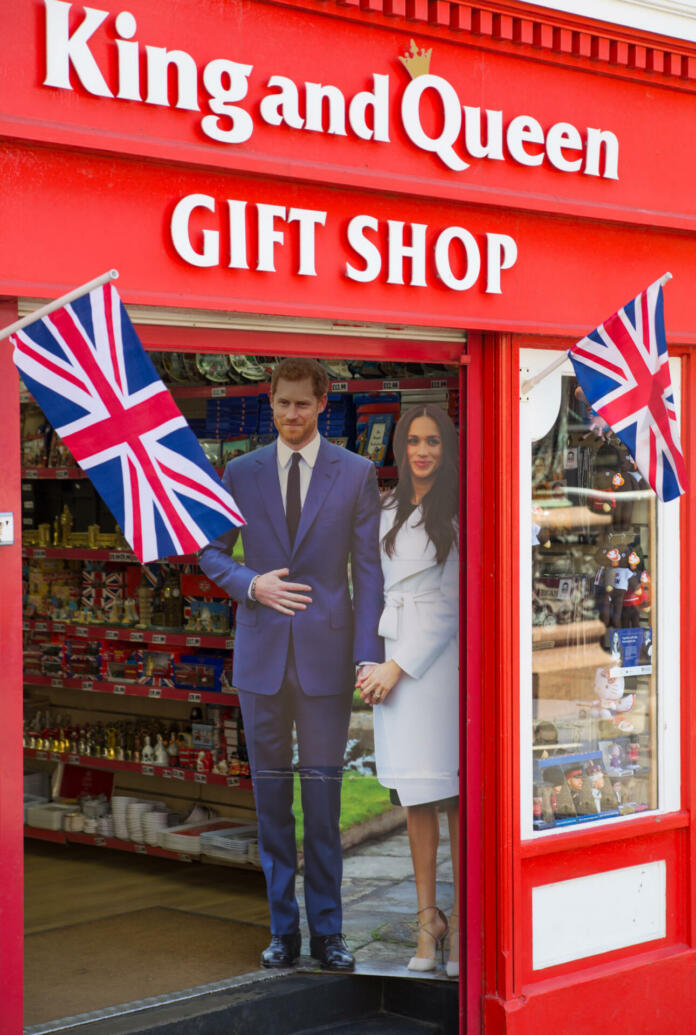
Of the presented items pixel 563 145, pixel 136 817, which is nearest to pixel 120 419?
pixel 563 145

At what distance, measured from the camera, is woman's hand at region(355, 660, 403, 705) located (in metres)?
5.82

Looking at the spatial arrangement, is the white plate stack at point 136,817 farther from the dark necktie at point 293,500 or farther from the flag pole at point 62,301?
the flag pole at point 62,301

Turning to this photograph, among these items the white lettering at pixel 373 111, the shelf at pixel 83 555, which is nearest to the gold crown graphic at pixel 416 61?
the white lettering at pixel 373 111

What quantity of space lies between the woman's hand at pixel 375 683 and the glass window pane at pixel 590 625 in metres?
0.67

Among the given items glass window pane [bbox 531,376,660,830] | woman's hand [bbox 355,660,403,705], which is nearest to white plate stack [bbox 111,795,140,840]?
woman's hand [bbox 355,660,403,705]

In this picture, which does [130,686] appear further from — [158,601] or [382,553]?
[382,553]

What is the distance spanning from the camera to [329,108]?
515 cm

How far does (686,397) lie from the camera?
6.47m

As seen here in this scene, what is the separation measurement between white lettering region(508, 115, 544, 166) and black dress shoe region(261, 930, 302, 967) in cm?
348

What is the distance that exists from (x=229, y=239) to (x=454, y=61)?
136 centimetres

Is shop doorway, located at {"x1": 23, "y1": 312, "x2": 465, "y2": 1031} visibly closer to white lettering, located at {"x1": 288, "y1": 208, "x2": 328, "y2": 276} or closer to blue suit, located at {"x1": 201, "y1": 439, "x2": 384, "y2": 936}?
blue suit, located at {"x1": 201, "y1": 439, "x2": 384, "y2": 936}

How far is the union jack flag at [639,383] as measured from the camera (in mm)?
5223

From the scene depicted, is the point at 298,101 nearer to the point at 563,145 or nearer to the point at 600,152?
the point at 563,145

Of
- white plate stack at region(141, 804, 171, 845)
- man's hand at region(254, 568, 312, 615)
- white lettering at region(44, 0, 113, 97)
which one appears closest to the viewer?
white lettering at region(44, 0, 113, 97)
